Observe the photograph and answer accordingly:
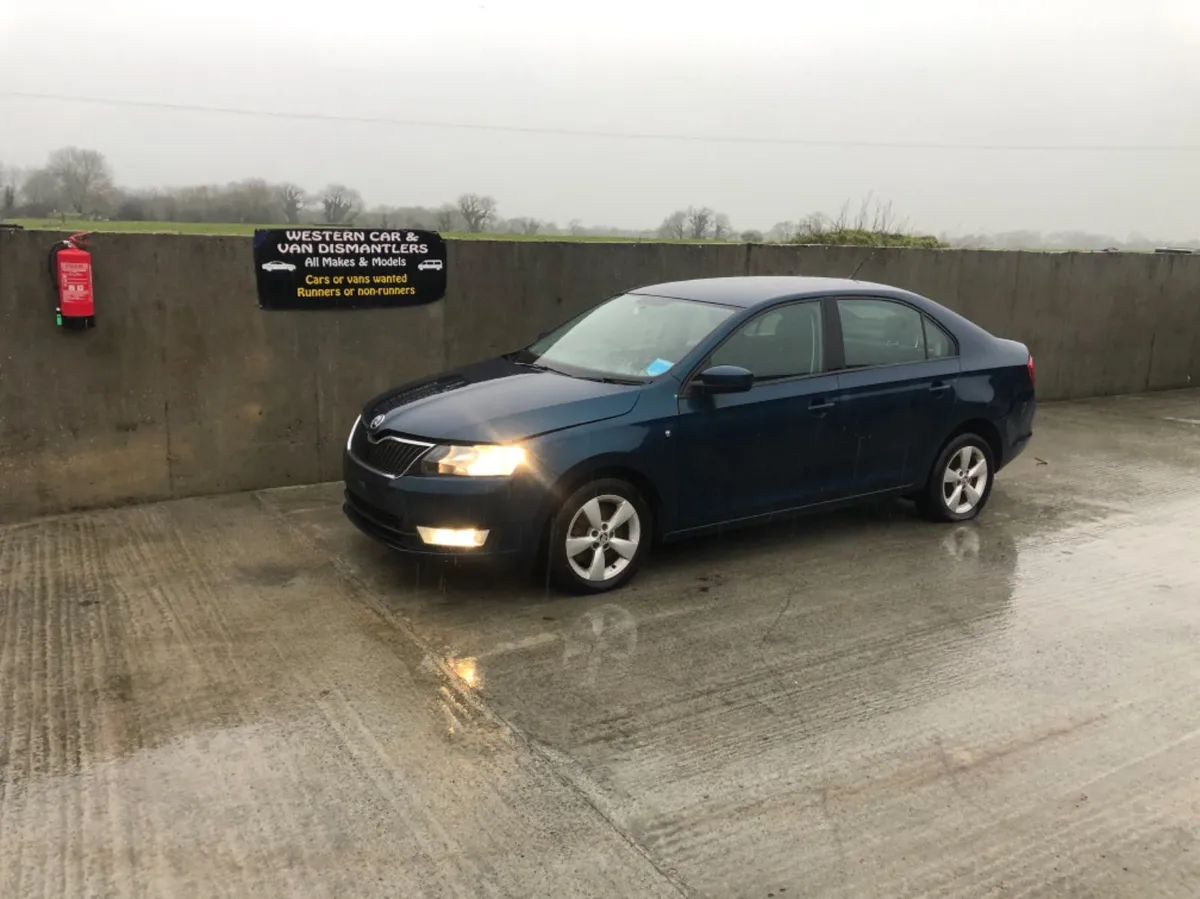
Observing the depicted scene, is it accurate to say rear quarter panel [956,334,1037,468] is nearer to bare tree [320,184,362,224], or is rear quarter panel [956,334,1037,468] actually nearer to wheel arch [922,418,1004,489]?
wheel arch [922,418,1004,489]

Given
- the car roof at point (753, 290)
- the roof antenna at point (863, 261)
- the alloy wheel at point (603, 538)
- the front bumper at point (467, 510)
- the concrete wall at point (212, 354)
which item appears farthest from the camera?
the roof antenna at point (863, 261)

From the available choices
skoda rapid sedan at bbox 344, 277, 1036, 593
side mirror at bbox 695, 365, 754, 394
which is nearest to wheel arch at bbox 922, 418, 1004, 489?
skoda rapid sedan at bbox 344, 277, 1036, 593

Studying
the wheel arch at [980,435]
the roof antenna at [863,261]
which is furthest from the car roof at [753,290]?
the roof antenna at [863,261]

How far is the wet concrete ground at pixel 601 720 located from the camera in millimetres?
2928

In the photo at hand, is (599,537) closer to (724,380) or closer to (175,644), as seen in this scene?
(724,380)

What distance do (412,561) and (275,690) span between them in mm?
1551

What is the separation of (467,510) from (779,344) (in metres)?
2.08

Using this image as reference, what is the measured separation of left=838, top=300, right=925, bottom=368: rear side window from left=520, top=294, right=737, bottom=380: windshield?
0.81m

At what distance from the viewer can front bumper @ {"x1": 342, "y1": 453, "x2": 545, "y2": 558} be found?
464cm

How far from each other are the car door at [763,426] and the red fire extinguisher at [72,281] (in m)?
3.83

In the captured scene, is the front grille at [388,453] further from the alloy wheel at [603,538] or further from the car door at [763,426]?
the car door at [763,426]

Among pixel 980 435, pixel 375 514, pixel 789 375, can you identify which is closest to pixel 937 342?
pixel 980 435

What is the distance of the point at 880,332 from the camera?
5973 mm

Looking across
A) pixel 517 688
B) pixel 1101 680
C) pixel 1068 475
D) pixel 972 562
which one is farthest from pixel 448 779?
pixel 1068 475
